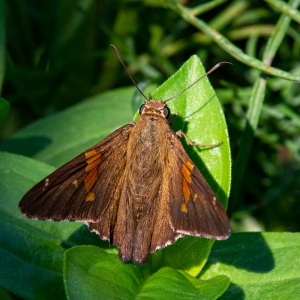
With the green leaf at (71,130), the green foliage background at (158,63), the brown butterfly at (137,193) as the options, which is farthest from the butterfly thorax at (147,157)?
the green foliage background at (158,63)

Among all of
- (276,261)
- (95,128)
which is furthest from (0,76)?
(276,261)

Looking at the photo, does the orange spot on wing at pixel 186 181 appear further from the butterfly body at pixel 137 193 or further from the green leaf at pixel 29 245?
the green leaf at pixel 29 245

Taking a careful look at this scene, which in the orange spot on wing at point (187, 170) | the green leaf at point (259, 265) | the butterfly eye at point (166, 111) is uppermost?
the butterfly eye at point (166, 111)

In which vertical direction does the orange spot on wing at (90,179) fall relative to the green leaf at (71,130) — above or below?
above

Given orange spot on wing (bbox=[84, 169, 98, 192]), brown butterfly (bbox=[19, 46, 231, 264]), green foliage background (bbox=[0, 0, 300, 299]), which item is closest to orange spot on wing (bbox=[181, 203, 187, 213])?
brown butterfly (bbox=[19, 46, 231, 264])

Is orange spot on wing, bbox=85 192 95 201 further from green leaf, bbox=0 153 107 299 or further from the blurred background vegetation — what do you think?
the blurred background vegetation

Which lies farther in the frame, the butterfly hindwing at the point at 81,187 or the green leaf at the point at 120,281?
the butterfly hindwing at the point at 81,187
